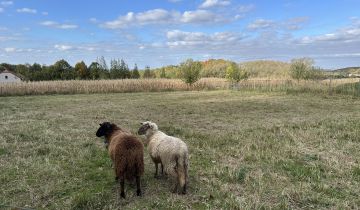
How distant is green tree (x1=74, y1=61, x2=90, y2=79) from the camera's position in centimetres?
5698

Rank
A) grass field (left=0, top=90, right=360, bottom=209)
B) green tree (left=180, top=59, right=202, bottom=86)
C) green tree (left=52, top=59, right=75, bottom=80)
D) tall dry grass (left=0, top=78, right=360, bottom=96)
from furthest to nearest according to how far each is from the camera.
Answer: green tree (left=52, top=59, right=75, bottom=80)
green tree (left=180, top=59, right=202, bottom=86)
tall dry grass (left=0, top=78, right=360, bottom=96)
grass field (left=0, top=90, right=360, bottom=209)

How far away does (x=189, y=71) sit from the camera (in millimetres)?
40781

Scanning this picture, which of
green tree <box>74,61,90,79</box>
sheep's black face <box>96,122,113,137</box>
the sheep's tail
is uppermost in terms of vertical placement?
green tree <box>74,61,90,79</box>

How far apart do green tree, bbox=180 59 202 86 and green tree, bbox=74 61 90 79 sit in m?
21.2

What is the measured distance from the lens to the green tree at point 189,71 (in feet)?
134

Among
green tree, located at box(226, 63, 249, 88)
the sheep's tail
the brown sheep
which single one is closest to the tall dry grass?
green tree, located at box(226, 63, 249, 88)

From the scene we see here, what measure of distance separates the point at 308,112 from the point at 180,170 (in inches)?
529

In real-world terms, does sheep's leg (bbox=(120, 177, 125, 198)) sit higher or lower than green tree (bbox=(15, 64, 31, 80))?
lower

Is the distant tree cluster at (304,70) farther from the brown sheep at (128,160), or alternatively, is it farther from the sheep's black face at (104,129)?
the brown sheep at (128,160)

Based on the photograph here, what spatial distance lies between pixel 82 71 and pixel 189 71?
78.9ft

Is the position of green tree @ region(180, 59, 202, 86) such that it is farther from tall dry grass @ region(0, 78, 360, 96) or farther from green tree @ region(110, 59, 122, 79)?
green tree @ region(110, 59, 122, 79)

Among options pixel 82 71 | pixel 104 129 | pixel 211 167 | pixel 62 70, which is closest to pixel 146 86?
pixel 82 71

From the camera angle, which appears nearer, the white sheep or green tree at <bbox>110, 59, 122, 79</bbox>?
the white sheep

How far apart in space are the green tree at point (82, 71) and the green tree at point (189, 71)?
21166mm
